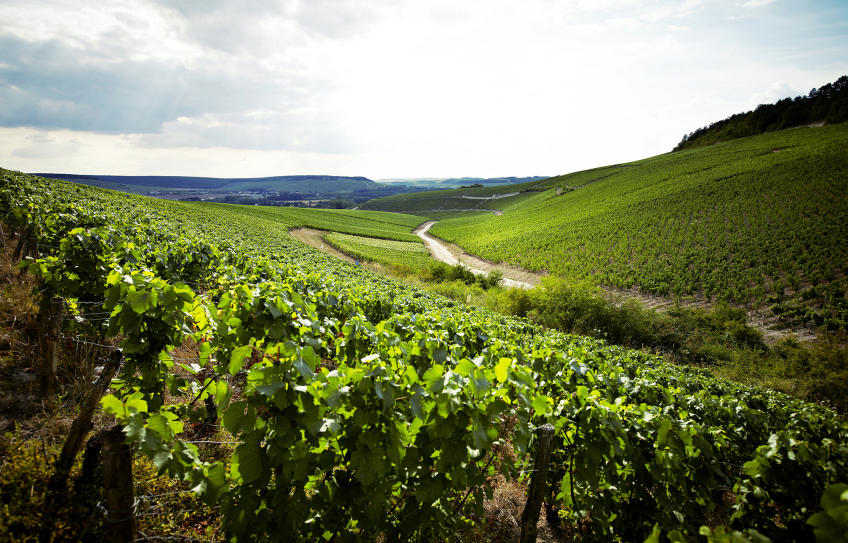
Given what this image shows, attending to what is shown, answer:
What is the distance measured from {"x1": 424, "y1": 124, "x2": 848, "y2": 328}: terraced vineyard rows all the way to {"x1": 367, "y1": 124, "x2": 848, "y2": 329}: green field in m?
0.10

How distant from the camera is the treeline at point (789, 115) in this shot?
261 ft

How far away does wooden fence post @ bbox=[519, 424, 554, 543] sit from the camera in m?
3.14

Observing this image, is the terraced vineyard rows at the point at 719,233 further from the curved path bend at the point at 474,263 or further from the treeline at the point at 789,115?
the treeline at the point at 789,115

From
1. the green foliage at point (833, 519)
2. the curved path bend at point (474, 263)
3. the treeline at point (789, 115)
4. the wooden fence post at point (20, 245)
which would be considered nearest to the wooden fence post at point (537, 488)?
the green foliage at point (833, 519)

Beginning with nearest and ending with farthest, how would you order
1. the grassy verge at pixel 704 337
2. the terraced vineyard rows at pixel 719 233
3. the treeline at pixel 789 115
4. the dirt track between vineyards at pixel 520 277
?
the grassy verge at pixel 704 337 → the dirt track between vineyards at pixel 520 277 → the terraced vineyard rows at pixel 719 233 → the treeline at pixel 789 115

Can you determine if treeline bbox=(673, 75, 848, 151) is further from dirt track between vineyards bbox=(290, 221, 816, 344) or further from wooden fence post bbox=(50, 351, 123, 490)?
wooden fence post bbox=(50, 351, 123, 490)

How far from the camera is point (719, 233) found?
33000 mm

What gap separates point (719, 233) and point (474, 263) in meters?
25.8

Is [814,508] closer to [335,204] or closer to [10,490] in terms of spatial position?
[10,490]

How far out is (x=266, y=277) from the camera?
30.2 ft


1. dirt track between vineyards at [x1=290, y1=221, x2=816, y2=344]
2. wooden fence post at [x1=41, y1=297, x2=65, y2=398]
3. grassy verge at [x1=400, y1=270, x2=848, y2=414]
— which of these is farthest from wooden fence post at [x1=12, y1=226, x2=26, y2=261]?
dirt track between vineyards at [x1=290, y1=221, x2=816, y2=344]

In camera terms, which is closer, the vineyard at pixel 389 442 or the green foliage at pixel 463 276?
the vineyard at pixel 389 442

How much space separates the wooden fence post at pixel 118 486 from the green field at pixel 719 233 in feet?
94.1

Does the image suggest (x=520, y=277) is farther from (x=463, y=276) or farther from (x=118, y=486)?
(x=118, y=486)
